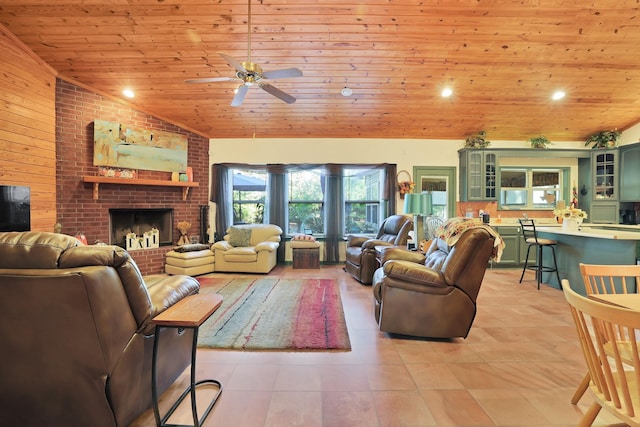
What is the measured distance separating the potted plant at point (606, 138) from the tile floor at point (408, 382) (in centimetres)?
476

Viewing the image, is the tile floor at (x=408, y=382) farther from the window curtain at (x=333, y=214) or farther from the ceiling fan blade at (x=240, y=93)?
the window curtain at (x=333, y=214)

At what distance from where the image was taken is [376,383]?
1.97 m

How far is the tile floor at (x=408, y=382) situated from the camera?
5.42 feet

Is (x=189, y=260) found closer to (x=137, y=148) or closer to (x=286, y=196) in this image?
(x=137, y=148)

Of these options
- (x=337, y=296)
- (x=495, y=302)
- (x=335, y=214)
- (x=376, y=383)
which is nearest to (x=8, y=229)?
(x=337, y=296)

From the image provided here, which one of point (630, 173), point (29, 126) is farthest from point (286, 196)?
point (630, 173)

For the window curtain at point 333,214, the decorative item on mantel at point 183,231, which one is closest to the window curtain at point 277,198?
the window curtain at point 333,214

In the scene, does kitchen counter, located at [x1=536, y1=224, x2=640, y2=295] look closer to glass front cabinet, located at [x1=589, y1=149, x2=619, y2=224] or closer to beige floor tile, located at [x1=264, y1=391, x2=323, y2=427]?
glass front cabinet, located at [x1=589, y1=149, x2=619, y2=224]

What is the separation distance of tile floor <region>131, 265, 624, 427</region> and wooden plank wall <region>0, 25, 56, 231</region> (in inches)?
132

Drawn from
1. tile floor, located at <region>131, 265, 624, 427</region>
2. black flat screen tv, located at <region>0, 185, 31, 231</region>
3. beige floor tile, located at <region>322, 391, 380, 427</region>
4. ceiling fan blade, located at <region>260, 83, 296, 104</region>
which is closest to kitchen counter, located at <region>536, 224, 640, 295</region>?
tile floor, located at <region>131, 265, 624, 427</region>

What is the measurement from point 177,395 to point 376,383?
1.33m

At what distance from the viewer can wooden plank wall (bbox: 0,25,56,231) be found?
336cm

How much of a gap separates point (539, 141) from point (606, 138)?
1.24 meters

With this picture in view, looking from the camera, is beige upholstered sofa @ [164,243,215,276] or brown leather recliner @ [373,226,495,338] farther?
beige upholstered sofa @ [164,243,215,276]
